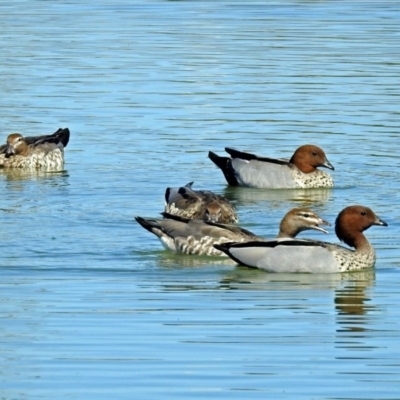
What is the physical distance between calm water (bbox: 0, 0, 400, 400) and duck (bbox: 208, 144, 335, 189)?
26cm

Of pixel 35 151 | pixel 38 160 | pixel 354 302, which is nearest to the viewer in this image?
pixel 354 302

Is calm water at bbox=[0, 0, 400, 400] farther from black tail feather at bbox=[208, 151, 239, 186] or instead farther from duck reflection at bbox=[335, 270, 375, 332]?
black tail feather at bbox=[208, 151, 239, 186]

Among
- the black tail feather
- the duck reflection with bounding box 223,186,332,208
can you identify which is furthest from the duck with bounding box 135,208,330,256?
the black tail feather

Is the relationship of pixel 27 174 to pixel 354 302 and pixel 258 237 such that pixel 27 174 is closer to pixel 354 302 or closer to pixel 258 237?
pixel 258 237

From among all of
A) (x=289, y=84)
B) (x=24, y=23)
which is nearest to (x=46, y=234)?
(x=289, y=84)

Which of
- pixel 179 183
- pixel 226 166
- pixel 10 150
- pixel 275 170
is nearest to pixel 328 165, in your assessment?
pixel 275 170

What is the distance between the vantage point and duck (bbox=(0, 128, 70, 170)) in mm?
23641

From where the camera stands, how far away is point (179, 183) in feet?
71.1

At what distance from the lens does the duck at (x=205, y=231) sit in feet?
57.3

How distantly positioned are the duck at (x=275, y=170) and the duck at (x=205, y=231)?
475 cm

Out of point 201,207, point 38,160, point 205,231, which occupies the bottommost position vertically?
point 205,231

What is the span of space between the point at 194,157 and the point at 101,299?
29.5ft

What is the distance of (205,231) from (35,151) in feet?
22.7

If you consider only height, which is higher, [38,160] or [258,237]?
[38,160]
